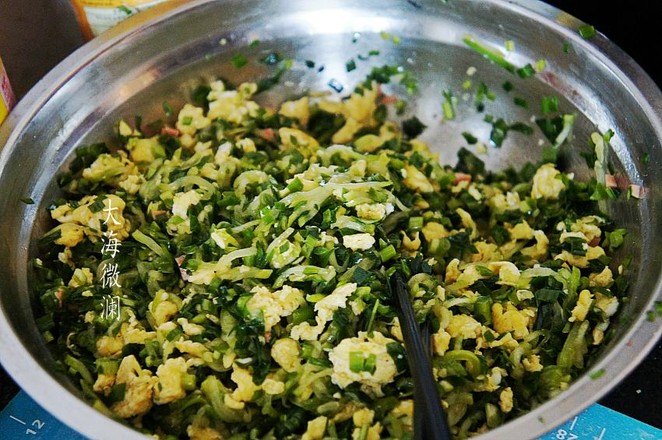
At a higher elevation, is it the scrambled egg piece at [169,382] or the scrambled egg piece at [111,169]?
the scrambled egg piece at [111,169]

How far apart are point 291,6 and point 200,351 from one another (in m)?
0.91

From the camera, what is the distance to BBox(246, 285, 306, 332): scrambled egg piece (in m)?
1.27

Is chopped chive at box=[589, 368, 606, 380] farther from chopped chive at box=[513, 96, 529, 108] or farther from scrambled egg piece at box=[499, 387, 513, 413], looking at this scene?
chopped chive at box=[513, 96, 529, 108]

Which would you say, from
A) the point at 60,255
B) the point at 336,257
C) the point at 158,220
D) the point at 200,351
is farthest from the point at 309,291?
the point at 60,255

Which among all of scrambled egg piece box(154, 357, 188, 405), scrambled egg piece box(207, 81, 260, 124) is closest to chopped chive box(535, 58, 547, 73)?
scrambled egg piece box(207, 81, 260, 124)

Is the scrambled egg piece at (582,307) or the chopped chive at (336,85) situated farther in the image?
the chopped chive at (336,85)

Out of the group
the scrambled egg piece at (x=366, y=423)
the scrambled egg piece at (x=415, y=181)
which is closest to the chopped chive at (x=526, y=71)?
the scrambled egg piece at (x=415, y=181)

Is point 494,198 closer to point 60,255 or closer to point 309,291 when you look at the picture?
point 309,291

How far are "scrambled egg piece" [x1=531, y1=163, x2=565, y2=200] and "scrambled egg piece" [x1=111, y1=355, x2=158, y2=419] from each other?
0.94 meters

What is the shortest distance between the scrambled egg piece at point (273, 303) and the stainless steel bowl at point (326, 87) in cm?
32

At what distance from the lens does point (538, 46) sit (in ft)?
5.27

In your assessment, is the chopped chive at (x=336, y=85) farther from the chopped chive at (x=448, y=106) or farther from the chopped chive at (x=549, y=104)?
the chopped chive at (x=549, y=104)

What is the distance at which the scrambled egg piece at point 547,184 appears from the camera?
1.60 m
